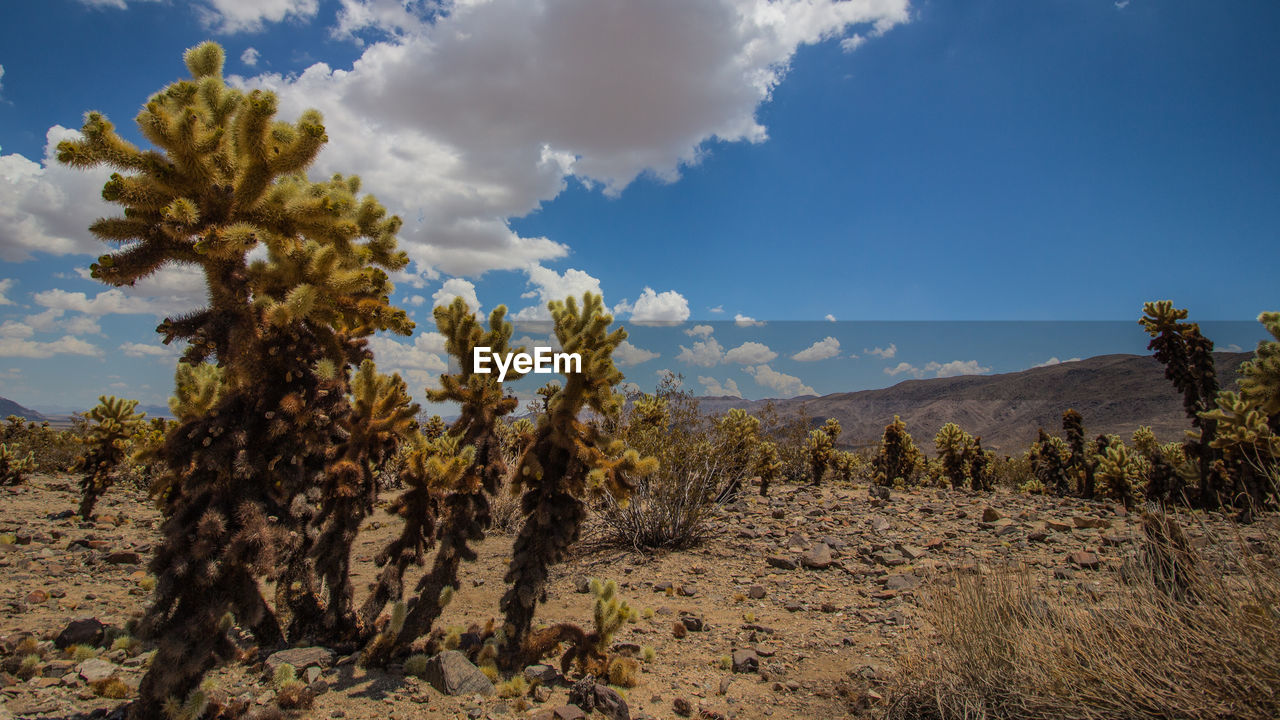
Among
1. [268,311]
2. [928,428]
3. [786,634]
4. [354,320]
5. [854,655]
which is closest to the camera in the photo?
[268,311]

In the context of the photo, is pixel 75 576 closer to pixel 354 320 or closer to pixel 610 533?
pixel 354 320

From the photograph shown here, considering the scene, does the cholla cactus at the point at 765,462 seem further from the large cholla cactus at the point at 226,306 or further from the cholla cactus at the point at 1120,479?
Answer: the large cholla cactus at the point at 226,306

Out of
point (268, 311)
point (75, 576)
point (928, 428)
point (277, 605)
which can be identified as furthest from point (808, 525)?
point (928, 428)

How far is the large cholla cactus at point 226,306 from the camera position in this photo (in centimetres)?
360

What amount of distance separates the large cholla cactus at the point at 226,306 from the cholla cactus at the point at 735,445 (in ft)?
27.9

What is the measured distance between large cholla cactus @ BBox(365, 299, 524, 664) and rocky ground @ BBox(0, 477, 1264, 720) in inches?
25.4

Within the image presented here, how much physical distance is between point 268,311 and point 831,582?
7.64 meters

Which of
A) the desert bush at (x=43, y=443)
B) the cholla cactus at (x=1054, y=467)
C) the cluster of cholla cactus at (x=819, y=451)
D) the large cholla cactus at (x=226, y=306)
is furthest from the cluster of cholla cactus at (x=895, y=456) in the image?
the desert bush at (x=43, y=443)

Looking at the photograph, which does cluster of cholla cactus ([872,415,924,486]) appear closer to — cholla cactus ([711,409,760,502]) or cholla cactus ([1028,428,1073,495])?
cholla cactus ([1028,428,1073,495])

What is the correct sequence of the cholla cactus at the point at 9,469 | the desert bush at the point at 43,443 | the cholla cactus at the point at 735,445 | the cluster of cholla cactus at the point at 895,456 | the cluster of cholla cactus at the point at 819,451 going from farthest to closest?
the cluster of cholla cactus at the point at 895,456, the cluster of cholla cactus at the point at 819,451, the desert bush at the point at 43,443, the cholla cactus at the point at 9,469, the cholla cactus at the point at 735,445

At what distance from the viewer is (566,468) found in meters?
5.31

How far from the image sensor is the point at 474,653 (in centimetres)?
541

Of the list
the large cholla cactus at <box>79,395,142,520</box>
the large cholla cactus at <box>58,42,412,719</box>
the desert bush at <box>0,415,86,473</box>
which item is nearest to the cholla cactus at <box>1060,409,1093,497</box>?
the large cholla cactus at <box>58,42,412,719</box>

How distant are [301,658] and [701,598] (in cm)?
477
